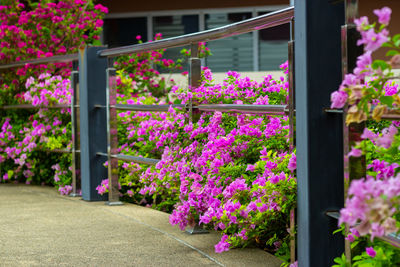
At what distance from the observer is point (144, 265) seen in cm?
384

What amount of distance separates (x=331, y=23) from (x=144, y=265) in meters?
1.62

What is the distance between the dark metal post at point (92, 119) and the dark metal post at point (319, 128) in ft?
12.8

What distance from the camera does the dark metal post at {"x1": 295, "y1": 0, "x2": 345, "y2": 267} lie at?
3.00 m

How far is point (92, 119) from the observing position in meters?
6.76

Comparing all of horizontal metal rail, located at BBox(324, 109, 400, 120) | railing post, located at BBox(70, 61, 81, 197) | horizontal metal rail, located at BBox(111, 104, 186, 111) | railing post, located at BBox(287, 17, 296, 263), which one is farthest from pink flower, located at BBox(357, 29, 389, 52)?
railing post, located at BBox(70, 61, 81, 197)

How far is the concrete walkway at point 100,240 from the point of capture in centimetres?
394

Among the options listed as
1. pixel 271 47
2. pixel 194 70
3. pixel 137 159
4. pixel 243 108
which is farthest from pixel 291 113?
pixel 271 47

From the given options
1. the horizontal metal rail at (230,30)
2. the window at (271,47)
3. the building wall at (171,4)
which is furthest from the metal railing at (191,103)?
the window at (271,47)

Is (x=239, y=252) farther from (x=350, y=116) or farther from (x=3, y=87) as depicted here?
(x=3, y=87)

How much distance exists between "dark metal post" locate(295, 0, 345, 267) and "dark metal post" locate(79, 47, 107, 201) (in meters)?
3.89

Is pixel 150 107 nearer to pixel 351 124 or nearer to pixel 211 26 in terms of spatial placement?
pixel 351 124

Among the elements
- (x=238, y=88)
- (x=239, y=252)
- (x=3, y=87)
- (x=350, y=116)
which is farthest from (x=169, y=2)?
(x=350, y=116)

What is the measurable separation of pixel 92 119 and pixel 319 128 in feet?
13.2

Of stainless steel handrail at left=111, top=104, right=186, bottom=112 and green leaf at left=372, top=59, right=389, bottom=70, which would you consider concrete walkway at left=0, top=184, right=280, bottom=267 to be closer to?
stainless steel handrail at left=111, top=104, right=186, bottom=112
